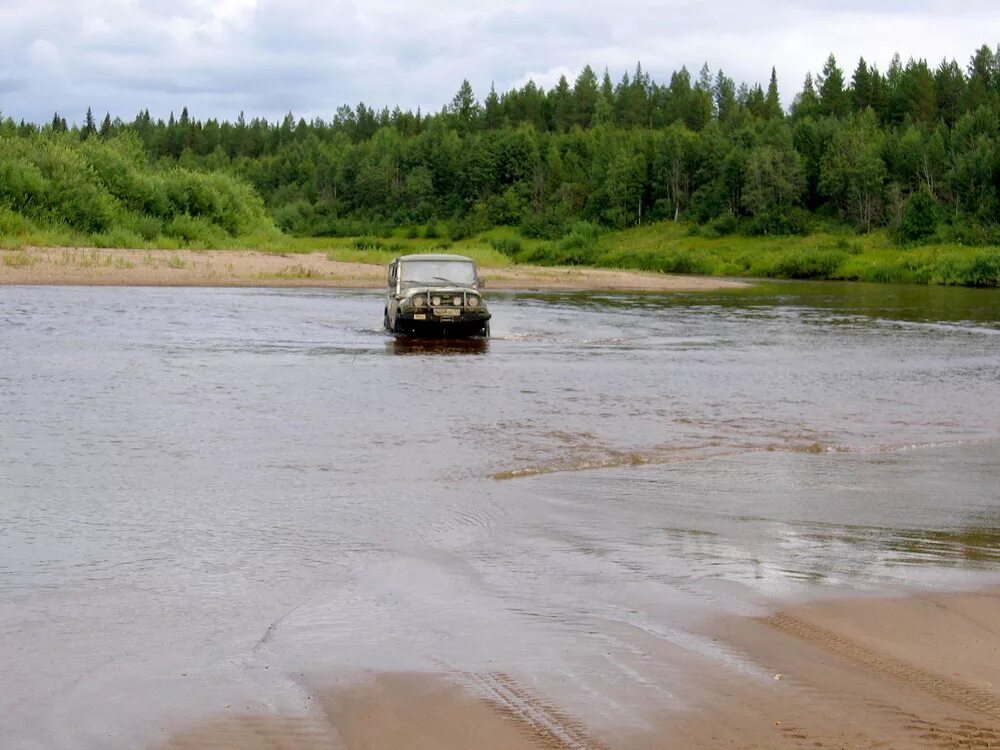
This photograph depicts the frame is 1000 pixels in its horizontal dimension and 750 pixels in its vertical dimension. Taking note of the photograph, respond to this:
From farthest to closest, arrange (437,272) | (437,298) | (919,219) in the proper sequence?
(919,219) < (437,272) < (437,298)

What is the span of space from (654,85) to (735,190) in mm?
83754

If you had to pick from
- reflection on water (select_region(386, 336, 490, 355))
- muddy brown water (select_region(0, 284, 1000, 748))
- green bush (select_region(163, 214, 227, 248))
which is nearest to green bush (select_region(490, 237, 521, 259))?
green bush (select_region(163, 214, 227, 248))

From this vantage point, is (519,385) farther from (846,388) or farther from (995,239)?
(995,239)

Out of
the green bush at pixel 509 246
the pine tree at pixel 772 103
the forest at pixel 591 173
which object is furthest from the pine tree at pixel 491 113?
the green bush at pixel 509 246

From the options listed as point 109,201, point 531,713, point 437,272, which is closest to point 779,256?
point 109,201

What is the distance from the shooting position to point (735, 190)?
109312 millimetres

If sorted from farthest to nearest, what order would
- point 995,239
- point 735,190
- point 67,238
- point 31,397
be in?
point 735,190 < point 995,239 < point 67,238 < point 31,397

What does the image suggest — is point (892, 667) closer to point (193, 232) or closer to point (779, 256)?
point (193, 232)

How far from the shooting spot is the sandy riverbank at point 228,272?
45.8 metres

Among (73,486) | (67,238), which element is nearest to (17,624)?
(73,486)

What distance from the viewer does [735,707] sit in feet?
16.4

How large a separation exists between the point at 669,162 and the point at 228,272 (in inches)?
3049

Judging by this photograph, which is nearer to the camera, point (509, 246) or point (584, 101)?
point (509, 246)

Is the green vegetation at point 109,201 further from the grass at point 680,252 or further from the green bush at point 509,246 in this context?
the green bush at point 509,246
